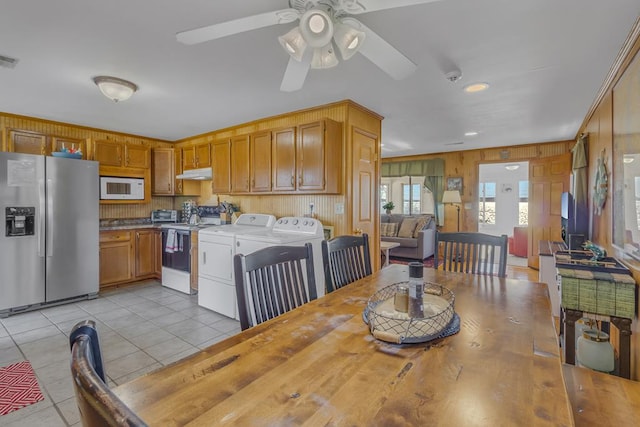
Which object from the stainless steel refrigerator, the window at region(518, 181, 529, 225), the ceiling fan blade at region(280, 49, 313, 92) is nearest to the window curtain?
the window at region(518, 181, 529, 225)

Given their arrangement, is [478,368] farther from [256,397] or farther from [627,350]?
[627,350]

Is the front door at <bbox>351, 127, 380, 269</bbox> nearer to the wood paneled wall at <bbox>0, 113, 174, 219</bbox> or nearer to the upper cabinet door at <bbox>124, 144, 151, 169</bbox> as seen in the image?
the upper cabinet door at <bbox>124, 144, 151, 169</bbox>

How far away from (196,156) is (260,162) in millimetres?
1566

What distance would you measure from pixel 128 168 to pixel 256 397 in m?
5.08

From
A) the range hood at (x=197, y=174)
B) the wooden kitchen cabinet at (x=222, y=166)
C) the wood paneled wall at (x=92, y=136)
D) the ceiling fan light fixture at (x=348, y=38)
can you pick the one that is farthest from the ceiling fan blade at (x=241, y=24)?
the wood paneled wall at (x=92, y=136)

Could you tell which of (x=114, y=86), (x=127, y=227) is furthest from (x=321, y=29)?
(x=127, y=227)

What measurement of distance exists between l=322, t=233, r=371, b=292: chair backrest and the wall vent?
2785 millimetres

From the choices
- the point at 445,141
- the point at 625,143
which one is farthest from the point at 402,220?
the point at 625,143

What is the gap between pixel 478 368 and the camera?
925 millimetres

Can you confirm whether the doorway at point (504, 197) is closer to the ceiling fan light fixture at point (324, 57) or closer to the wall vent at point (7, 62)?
the ceiling fan light fixture at point (324, 57)

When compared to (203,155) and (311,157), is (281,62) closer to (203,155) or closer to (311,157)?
(311,157)

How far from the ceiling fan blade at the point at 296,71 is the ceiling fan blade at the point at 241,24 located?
30cm

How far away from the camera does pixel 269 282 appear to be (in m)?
1.48

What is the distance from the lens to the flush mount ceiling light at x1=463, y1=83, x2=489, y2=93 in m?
2.87
